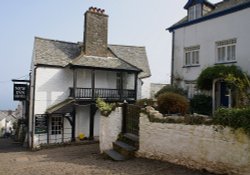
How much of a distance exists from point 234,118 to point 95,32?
1963cm

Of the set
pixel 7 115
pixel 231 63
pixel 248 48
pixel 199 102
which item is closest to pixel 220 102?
pixel 199 102

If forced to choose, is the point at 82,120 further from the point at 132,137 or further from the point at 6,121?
the point at 6,121

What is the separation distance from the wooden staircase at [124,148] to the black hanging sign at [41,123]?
1146cm

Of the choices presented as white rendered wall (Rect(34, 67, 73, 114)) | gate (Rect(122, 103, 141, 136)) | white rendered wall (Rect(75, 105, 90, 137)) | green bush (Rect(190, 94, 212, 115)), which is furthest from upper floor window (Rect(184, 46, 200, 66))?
white rendered wall (Rect(34, 67, 73, 114))

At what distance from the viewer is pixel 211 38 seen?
727 inches

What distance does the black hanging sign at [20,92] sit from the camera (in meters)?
26.1

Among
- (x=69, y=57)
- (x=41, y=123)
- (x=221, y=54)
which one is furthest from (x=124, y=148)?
(x=69, y=57)

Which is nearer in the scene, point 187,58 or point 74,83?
point 187,58

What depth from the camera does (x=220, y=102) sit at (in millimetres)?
17609

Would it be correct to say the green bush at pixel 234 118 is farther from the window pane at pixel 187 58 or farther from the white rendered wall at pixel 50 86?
the white rendered wall at pixel 50 86

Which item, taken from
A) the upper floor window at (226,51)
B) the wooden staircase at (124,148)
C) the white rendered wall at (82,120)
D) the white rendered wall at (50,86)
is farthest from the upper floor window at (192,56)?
the white rendered wall at (50,86)

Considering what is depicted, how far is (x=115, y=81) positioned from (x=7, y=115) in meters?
61.3

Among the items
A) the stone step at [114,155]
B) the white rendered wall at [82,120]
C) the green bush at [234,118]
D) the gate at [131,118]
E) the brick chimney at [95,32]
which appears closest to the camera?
the green bush at [234,118]

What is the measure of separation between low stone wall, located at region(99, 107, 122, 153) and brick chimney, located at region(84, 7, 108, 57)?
11842 mm
